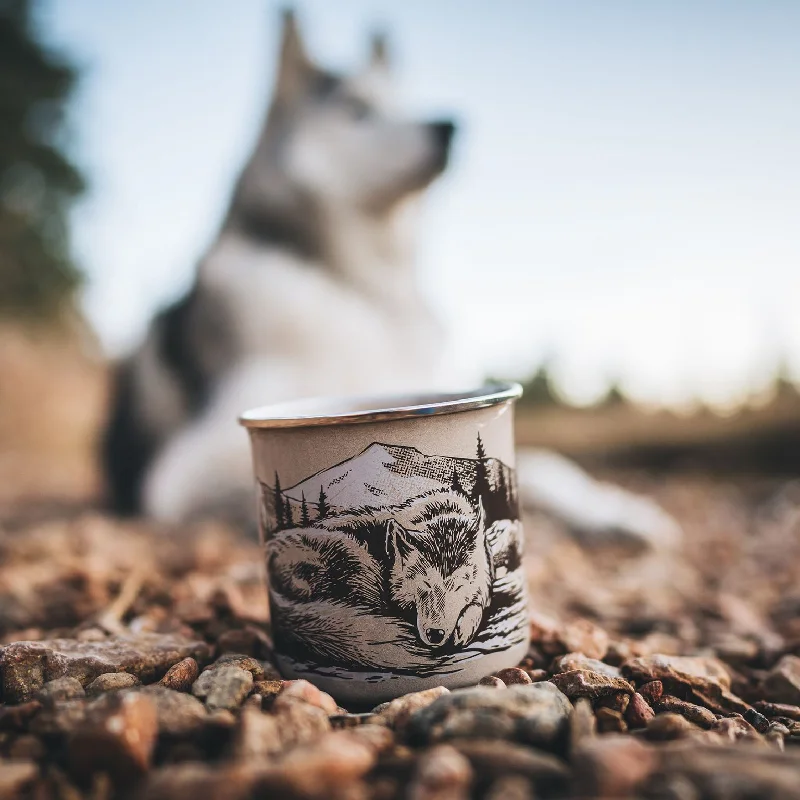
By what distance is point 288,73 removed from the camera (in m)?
3.37

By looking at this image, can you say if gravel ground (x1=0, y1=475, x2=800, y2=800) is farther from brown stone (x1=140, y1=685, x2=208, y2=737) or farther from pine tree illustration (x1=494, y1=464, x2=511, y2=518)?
pine tree illustration (x1=494, y1=464, x2=511, y2=518)

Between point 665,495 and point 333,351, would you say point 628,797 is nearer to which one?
point 333,351

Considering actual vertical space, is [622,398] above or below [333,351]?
below

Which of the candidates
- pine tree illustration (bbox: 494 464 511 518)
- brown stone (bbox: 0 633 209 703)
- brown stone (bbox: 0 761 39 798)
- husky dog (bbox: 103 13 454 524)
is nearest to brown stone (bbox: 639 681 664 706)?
pine tree illustration (bbox: 494 464 511 518)

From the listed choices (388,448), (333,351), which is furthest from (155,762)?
(333,351)

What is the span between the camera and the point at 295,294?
3.08 metres

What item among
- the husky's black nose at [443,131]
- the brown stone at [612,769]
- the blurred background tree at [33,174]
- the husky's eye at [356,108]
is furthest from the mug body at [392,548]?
the blurred background tree at [33,174]

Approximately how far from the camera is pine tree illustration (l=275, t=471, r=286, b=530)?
1.01 meters

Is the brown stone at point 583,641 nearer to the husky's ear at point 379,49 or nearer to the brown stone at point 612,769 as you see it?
the brown stone at point 612,769

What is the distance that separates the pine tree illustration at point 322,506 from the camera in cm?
96

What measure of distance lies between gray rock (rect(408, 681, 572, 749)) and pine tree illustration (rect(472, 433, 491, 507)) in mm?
272

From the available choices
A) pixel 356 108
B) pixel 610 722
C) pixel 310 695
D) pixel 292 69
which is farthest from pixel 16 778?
pixel 292 69

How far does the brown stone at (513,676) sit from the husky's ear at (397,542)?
0.24 metres

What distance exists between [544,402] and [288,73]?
4.05m
